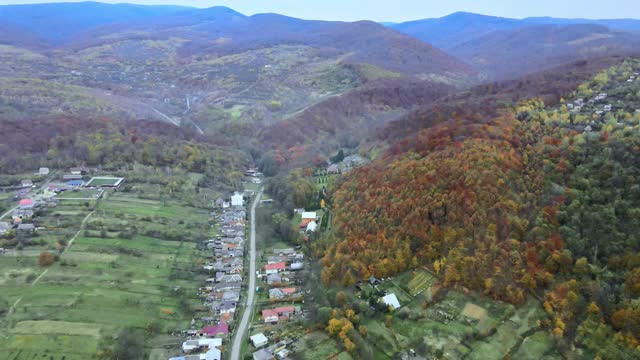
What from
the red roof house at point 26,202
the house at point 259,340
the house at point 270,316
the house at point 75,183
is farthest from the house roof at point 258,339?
the house at point 75,183

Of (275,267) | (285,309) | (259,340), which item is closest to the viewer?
(259,340)

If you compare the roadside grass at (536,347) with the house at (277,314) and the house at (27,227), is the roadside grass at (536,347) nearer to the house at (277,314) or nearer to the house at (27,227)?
the house at (277,314)

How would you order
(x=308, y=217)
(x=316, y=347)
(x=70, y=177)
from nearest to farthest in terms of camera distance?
(x=316, y=347) < (x=308, y=217) < (x=70, y=177)

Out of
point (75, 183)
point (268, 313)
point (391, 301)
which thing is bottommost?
point (268, 313)

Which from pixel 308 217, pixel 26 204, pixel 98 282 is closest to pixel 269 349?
pixel 98 282

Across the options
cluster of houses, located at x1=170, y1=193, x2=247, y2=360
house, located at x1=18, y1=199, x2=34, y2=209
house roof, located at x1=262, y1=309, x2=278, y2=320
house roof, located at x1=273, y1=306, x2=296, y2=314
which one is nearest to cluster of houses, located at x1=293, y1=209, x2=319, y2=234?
cluster of houses, located at x1=170, y1=193, x2=247, y2=360

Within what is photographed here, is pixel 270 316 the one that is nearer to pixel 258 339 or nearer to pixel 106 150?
pixel 258 339

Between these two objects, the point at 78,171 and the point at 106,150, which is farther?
the point at 106,150
